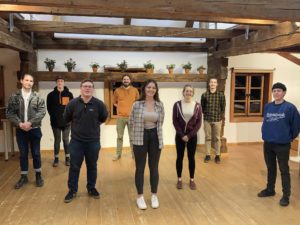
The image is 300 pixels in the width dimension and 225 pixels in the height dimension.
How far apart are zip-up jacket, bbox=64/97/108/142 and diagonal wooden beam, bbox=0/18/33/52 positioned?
4.22ft

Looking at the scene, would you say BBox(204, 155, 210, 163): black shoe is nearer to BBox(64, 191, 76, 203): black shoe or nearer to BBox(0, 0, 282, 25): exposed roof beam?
BBox(64, 191, 76, 203): black shoe

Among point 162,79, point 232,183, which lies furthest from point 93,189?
point 162,79

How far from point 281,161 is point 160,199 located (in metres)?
1.40

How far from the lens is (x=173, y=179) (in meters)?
4.02

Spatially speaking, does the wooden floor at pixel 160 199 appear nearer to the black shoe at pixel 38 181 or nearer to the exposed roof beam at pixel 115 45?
the black shoe at pixel 38 181

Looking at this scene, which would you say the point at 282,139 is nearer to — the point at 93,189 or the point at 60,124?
the point at 93,189

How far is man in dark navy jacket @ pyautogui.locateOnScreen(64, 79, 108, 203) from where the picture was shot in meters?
3.10

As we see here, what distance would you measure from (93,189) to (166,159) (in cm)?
194

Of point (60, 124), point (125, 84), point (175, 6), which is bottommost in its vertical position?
point (60, 124)

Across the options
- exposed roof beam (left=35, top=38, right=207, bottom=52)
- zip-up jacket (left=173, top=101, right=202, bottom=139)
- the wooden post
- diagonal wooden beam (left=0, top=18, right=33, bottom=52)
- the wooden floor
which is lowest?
the wooden floor

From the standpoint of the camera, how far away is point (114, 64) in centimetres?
567

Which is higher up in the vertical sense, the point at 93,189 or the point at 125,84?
the point at 125,84

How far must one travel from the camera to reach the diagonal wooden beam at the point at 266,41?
352 cm

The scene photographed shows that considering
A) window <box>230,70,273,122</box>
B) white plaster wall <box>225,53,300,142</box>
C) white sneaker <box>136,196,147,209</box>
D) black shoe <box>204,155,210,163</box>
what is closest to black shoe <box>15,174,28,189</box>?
white sneaker <box>136,196,147,209</box>
